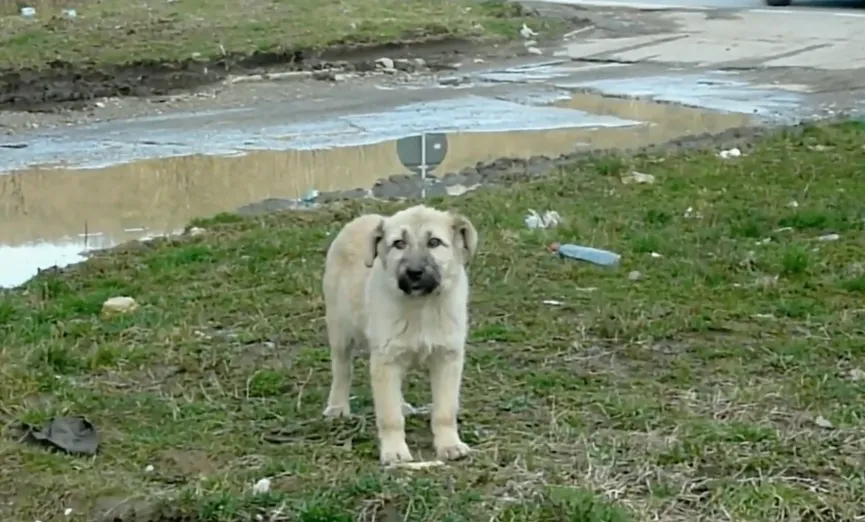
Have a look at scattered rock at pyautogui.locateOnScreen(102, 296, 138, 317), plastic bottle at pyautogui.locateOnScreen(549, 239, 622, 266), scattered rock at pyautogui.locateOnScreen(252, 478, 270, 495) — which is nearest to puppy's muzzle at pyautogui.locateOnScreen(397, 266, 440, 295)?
scattered rock at pyautogui.locateOnScreen(252, 478, 270, 495)

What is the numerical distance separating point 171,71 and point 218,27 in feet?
7.40

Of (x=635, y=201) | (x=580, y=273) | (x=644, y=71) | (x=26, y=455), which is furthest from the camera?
(x=644, y=71)

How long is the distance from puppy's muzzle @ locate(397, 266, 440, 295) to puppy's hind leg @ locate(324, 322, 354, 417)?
806 millimetres

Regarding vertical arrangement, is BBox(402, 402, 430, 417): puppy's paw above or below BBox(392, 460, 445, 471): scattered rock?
below

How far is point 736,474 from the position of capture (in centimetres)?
507

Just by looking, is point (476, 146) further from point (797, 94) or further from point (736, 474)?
point (736, 474)

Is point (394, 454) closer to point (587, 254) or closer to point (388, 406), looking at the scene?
point (388, 406)

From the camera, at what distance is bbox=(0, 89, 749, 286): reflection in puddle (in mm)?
10571

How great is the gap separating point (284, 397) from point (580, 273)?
2.27 meters

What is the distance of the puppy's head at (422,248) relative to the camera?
16.9 feet

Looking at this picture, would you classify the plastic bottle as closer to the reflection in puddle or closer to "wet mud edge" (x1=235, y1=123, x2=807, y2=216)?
"wet mud edge" (x1=235, y1=123, x2=807, y2=216)

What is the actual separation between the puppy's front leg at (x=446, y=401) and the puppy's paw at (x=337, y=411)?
608 mm

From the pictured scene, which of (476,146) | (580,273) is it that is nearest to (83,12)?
(476,146)

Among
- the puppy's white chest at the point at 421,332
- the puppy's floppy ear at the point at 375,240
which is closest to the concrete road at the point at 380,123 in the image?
the puppy's floppy ear at the point at 375,240
